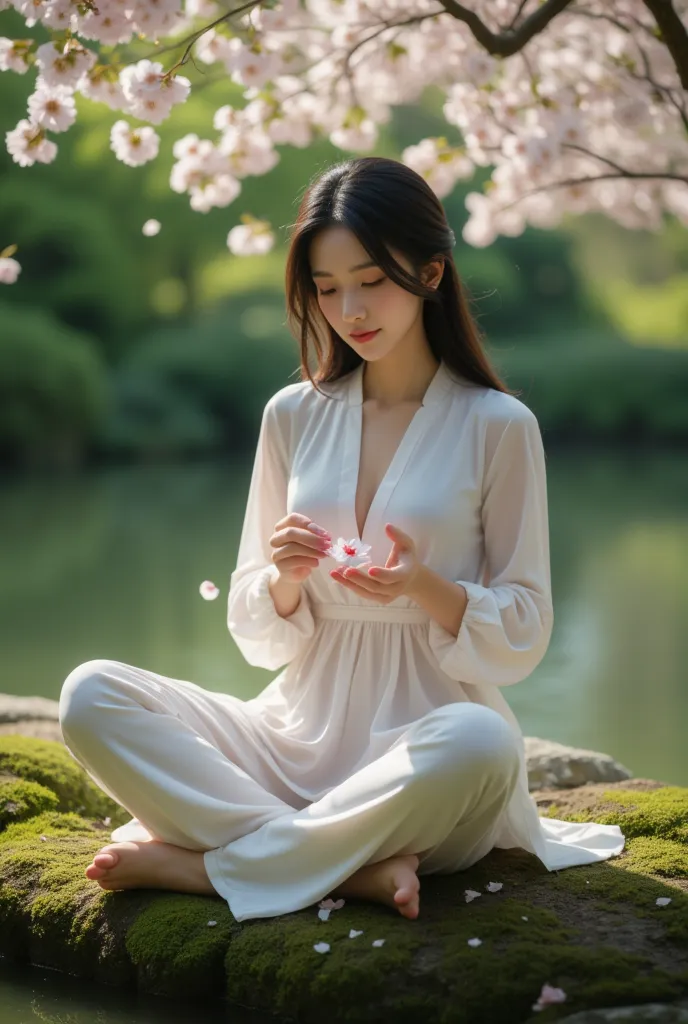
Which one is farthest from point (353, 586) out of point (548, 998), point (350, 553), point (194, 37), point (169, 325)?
point (169, 325)

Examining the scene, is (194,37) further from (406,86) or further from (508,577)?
(406,86)

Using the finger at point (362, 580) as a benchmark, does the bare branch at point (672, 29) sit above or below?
above

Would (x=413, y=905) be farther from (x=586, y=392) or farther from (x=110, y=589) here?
(x=586, y=392)

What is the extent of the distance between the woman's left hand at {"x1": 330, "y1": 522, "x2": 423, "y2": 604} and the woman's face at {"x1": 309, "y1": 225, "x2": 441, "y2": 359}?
35cm

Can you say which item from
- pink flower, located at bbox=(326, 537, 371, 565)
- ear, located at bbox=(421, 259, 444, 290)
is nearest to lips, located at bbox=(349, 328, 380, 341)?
ear, located at bbox=(421, 259, 444, 290)

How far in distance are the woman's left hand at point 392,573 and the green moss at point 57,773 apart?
0.90 meters

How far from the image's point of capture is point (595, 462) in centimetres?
1293

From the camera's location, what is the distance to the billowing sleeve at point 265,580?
86.8 inches

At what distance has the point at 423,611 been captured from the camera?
A: 7.00ft

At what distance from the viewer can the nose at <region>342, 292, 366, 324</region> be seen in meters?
2.09

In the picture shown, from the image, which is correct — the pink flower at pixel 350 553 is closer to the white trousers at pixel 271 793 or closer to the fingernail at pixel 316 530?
the fingernail at pixel 316 530

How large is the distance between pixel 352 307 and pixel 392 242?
0.38ft

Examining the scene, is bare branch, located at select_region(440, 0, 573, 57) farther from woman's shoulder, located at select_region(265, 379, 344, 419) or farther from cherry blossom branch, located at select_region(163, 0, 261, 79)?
woman's shoulder, located at select_region(265, 379, 344, 419)

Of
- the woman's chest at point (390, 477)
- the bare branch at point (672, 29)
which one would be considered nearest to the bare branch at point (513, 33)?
the bare branch at point (672, 29)
